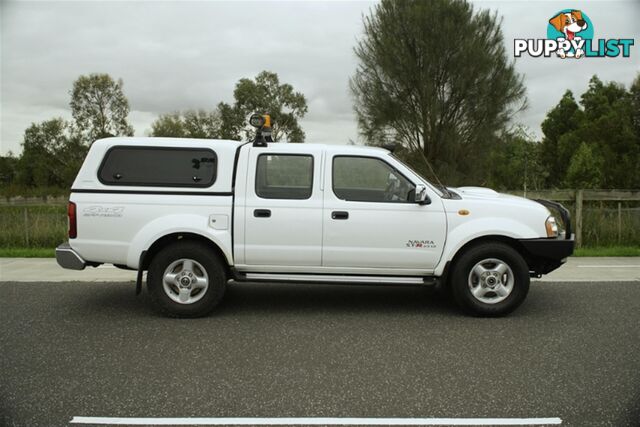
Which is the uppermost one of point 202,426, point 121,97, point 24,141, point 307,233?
point 121,97

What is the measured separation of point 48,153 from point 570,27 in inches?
1857

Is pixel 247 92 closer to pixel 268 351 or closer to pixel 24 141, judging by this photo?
pixel 24 141

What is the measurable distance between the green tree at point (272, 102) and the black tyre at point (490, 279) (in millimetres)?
30847

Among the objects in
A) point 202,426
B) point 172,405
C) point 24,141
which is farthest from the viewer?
point 24,141

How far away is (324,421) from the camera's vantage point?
3.35 m

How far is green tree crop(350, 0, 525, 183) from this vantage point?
22672 mm

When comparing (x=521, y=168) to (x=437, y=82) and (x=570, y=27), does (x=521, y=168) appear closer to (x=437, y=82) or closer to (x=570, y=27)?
(x=437, y=82)

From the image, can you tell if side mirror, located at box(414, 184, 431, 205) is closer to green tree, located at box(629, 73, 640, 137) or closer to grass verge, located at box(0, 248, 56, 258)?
grass verge, located at box(0, 248, 56, 258)

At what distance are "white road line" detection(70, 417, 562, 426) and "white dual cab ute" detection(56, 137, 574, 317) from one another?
2378 mm

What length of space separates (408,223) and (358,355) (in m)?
1.74

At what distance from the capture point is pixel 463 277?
5672 millimetres

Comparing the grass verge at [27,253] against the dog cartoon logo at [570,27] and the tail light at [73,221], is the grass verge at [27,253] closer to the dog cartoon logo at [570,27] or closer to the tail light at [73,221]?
the tail light at [73,221]

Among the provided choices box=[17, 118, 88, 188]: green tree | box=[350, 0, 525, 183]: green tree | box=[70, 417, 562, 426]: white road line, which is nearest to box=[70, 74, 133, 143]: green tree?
box=[17, 118, 88, 188]: green tree

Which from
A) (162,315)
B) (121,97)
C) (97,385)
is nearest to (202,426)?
(97,385)
